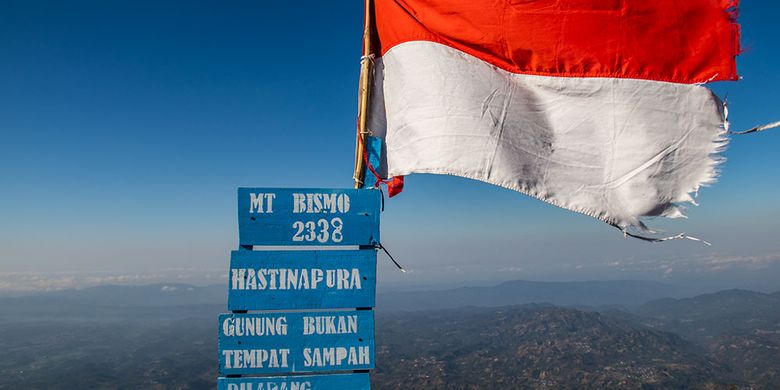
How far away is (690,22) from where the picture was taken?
5.05m

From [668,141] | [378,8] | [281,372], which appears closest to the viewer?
[668,141]

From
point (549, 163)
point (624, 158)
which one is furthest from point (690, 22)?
point (549, 163)

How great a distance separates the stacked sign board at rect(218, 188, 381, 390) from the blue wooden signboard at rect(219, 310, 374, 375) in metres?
0.01

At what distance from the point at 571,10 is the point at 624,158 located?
166 centimetres

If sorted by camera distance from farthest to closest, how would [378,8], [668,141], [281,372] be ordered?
[378,8]
[281,372]
[668,141]

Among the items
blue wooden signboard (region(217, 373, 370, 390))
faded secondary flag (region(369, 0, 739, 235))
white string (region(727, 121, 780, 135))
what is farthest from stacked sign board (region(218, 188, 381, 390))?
white string (region(727, 121, 780, 135))

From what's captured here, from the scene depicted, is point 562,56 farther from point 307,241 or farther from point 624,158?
point 307,241

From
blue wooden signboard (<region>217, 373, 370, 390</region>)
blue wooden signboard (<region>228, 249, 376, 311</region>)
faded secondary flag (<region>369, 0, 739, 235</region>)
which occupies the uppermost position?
faded secondary flag (<region>369, 0, 739, 235</region>)

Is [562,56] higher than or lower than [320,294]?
higher

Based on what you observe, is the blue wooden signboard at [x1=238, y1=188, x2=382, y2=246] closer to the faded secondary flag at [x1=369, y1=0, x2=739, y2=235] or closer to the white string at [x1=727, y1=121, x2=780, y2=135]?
the faded secondary flag at [x1=369, y1=0, x2=739, y2=235]

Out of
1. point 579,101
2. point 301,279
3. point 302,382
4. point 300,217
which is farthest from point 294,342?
point 579,101

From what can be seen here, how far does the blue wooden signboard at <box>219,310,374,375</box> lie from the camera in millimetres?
5336

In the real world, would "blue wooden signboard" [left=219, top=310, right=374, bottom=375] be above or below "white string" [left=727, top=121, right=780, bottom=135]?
below

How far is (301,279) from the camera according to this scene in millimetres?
5391
